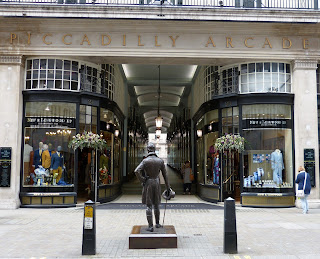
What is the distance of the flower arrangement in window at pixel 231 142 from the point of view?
43.7ft

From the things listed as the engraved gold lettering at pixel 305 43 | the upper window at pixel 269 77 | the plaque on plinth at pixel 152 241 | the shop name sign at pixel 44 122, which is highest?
the engraved gold lettering at pixel 305 43

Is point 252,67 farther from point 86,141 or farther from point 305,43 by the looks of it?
point 86,141

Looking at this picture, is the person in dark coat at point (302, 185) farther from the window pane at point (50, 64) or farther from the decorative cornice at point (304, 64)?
the window pane at point (50, 64)

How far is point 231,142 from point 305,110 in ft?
10.7

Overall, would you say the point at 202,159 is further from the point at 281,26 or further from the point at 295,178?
the point at 281,26

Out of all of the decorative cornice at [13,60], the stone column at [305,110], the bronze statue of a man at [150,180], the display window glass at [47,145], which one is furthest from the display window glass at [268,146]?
the decorative cornice at [13,60]

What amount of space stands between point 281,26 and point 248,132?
4276 millimetres

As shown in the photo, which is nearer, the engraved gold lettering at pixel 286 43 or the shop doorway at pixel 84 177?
the engraved gold lettering at pixel 286 43

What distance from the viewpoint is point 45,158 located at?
44.9ft

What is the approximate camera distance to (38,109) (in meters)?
13.8

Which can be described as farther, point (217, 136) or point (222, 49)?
point (217, 136)

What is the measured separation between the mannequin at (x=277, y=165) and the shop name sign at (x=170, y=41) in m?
4.20

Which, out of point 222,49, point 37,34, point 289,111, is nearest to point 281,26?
point 222,49

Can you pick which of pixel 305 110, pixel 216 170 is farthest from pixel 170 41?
pixel 305 110
